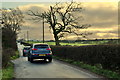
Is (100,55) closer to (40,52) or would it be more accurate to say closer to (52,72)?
(52,72)

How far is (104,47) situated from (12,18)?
4608cm

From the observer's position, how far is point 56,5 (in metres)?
45.8

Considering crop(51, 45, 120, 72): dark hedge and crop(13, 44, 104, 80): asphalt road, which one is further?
crop(51, 45, 120, 72): dark hedge

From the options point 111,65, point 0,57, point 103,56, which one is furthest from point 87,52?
point 0,57

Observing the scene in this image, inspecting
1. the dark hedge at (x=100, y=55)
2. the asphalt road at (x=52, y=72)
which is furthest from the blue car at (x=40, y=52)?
the asphalt road at (x=52, y=72)

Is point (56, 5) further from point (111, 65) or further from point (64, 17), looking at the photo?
point (111, 65)

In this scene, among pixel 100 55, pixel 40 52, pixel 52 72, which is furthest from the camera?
pixel 40 52

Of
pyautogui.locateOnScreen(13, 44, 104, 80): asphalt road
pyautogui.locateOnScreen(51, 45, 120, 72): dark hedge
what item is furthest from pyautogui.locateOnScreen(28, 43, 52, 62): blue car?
pyautogui.locateOnScreen(13, 44, 104, 80): asphalt road

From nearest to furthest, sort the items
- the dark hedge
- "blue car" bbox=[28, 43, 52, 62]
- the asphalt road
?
the asphalt road
the dark hedge
"blue car" bbox=[28, 43, 52, 62]

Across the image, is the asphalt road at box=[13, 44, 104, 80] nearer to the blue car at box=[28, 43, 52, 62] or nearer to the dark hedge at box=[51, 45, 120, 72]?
the dark hedge at box=[51, 45, 120, 72]

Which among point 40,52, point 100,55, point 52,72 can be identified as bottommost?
point 52,72

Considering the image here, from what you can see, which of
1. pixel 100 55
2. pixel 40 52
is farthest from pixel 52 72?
pixel 40 52

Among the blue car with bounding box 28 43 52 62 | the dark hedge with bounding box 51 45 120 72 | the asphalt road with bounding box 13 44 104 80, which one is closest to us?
the asphalt road with bounding box 13 44 104 80

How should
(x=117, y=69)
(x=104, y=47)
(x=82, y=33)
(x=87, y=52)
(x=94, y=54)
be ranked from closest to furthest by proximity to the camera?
(x=117, y=69), (x=104, y=47), (x=94, y=54), (x=87, y=52), (x=82, y=33)
